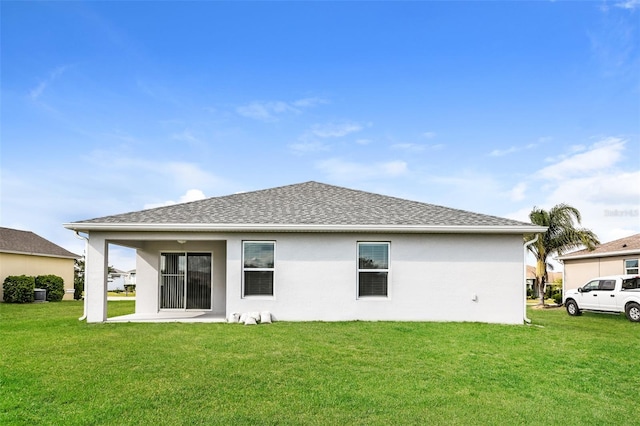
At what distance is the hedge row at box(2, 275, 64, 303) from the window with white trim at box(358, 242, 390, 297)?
71.1 feet

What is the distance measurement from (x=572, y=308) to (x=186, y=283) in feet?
51.6

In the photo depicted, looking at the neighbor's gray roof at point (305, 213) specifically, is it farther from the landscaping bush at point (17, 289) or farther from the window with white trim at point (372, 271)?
the landscaping bush at point (17, 289)

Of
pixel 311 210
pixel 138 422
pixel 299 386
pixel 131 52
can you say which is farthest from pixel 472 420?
pixel 131 52

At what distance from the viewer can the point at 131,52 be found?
17.3 metres

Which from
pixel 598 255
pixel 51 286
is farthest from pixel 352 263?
pixel 51 286

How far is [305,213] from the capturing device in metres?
14.4

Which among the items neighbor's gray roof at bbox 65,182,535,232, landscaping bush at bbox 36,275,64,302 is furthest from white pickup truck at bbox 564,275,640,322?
landscaping bush at bbox 36,275,64,302

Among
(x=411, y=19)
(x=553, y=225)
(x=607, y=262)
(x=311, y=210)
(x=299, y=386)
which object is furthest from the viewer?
(x=553, y=225)

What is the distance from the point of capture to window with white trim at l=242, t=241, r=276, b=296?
1346 cm

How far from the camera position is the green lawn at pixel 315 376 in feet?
19.8

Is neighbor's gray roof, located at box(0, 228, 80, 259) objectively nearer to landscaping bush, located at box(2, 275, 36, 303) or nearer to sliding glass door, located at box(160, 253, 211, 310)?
landscaping bush, located at box(2, 275, 36, 303)

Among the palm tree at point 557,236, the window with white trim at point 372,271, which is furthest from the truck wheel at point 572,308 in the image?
the window with white trim at point 372,271

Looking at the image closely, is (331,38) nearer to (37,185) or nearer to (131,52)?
(131,52)

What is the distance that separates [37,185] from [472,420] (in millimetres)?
18555
